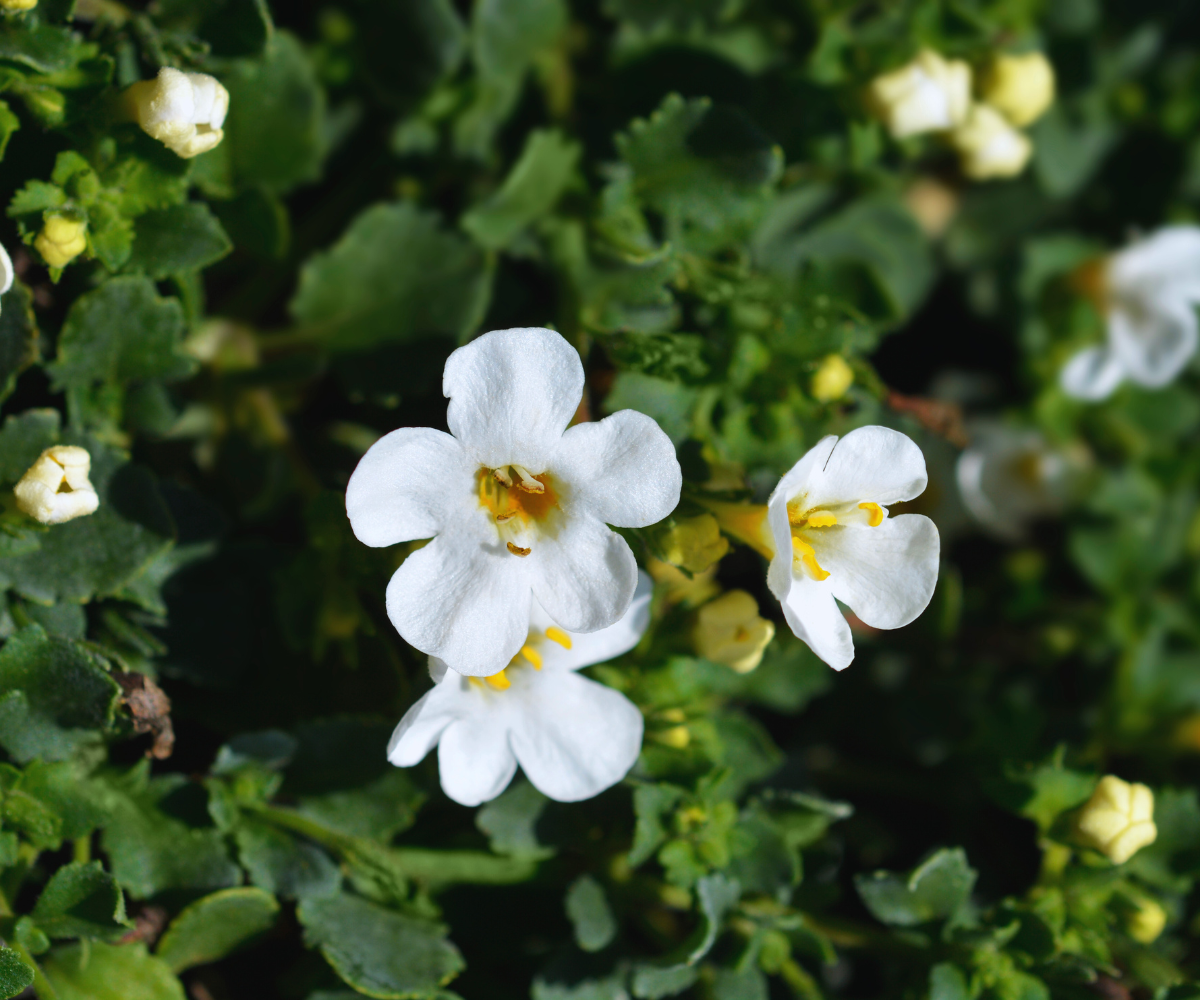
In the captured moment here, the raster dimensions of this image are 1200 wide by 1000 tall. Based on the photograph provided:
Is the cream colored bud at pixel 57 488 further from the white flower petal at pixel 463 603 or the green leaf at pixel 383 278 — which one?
the green leaf at pixel 383 278

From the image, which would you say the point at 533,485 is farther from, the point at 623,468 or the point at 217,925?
the point at 217,925

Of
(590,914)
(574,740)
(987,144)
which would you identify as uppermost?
(987,144)

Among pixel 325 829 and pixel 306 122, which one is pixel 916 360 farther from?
pixel 325 829

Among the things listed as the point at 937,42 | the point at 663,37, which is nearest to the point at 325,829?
the point at 663,37

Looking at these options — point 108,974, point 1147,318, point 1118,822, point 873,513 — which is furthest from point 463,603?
point 1147,318

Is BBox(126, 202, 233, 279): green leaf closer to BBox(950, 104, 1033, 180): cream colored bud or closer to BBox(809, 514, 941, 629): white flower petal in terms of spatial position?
BBox(809, 514, 941, 629): white flower petal

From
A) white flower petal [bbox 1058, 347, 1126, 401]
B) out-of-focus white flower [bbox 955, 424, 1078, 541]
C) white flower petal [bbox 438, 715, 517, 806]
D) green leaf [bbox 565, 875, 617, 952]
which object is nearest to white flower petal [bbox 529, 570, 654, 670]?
white flower petal [bbox 438, 715, 517, 806]

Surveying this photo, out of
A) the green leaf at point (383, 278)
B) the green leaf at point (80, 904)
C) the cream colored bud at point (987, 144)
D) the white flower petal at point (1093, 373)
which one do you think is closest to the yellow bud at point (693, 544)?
the green leaf at point (383, 278)

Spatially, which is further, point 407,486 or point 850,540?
point 850,540
